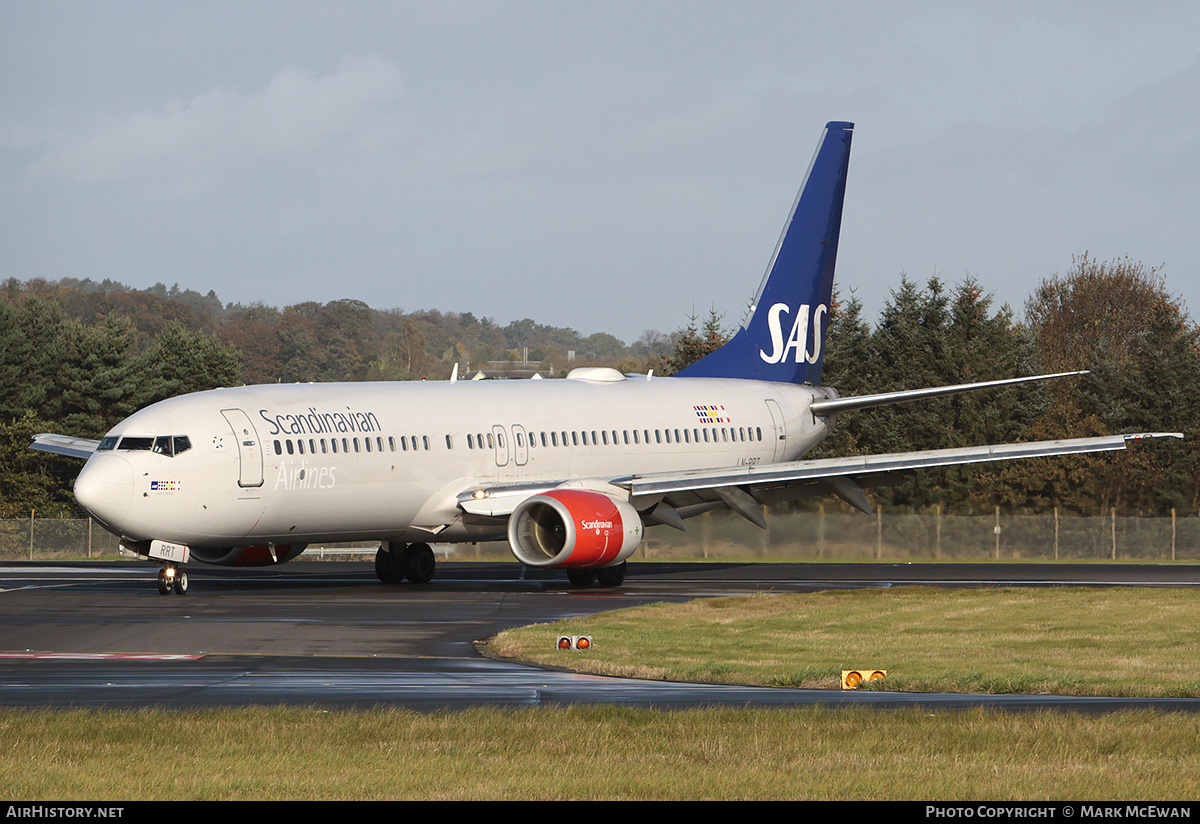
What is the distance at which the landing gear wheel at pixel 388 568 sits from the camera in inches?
1398

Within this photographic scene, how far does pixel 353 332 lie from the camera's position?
642 ft

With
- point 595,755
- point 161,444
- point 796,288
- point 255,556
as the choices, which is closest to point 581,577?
point 255,556

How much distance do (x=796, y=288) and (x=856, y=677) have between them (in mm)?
26181

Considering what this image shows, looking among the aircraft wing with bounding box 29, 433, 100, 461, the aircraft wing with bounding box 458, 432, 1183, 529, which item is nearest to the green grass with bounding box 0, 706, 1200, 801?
the aircraft wing with bounding box 458, 432, 1183, 529

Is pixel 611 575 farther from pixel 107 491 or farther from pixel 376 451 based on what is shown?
pixel 107 491

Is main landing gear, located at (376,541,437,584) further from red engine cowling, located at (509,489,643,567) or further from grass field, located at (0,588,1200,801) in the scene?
grass field, located at (0,588,1200,801)

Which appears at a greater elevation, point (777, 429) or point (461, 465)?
point (777, 429)

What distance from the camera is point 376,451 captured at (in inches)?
1246

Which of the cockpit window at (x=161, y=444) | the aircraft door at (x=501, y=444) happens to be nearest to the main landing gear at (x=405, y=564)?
the aircraft door at (x=501, y=444)

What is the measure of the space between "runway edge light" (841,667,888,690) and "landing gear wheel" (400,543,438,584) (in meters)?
18.4

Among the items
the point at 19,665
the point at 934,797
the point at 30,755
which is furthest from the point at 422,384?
the point at 934,797

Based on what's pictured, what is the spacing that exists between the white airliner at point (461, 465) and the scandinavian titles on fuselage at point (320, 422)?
0.03m

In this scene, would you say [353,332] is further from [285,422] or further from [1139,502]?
[285,422]

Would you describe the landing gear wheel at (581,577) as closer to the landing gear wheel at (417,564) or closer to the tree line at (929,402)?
the landing gear wheel at (417,564)
